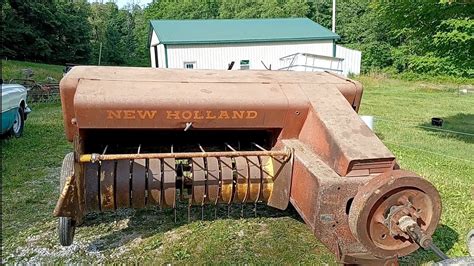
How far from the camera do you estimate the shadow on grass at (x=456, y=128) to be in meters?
10.1

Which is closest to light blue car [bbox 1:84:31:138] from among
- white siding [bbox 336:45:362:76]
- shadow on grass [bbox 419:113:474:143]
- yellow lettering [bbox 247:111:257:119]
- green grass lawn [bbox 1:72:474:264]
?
green grass lawn [bbox 1:72:474:264]

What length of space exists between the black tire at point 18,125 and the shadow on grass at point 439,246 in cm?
767

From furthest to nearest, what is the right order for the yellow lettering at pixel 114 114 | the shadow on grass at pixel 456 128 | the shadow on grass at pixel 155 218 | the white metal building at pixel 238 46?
the white metal building at pixel 238 46 → the shadow on grass at pixel 456 128 → the shadow on grass at pixel 155 218 → the yellow lettering at pixel 114 114

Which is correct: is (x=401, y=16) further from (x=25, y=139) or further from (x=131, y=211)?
(x=25, y=139)

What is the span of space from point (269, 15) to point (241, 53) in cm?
2830

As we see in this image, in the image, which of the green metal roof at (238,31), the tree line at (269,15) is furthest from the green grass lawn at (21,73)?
the green metal roof at (238,31)

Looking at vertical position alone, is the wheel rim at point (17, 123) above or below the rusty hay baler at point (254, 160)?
below

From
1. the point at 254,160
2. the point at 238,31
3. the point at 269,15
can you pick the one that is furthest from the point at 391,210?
the point at 269,15

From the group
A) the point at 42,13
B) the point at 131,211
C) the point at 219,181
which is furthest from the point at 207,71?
the point at 42,13

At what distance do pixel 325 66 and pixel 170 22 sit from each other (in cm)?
1316

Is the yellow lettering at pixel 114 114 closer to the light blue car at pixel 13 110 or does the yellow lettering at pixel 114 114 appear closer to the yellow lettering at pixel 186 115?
the yellow lettering at pixel 186 115

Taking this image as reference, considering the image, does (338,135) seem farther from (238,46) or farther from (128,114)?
(238,46)

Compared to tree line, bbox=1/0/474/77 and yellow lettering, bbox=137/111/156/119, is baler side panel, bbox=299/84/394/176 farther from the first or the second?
tree line, bbox=1/0/474/77

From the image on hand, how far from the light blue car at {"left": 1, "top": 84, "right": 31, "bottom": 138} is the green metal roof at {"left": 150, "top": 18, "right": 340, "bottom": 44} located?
17.6m
